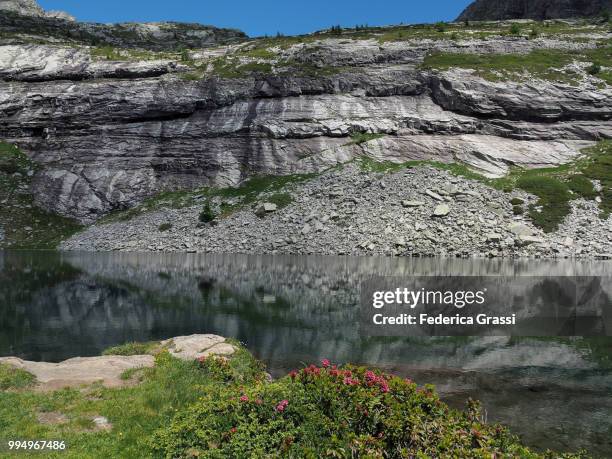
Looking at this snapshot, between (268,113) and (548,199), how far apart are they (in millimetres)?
61659

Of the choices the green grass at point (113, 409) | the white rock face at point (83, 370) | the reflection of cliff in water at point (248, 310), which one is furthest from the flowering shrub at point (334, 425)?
the reflection of cliff in water at point (248, 310)

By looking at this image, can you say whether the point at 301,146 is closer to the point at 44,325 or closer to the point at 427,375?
the point at 44,325

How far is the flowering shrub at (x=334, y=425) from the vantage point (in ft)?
27.0

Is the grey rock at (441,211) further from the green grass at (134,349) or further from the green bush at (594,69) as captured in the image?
the green bush at (594,69)

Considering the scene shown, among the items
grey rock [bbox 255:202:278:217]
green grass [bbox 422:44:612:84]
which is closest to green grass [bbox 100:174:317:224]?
grey rock [bbox 255:202:278:217]

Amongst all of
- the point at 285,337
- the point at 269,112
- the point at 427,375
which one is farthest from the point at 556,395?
the point at 269,112

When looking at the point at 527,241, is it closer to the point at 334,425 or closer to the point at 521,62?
the point at 521,62

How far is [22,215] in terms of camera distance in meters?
92.2

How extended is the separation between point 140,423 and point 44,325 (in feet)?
60.7

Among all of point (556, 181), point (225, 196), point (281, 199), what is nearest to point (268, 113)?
point (225, 196)

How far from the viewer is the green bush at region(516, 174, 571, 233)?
68.1 m

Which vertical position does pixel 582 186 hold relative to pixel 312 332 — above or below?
above

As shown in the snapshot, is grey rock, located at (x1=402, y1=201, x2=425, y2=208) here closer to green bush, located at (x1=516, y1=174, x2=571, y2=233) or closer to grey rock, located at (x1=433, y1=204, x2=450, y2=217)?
grey rock, located at (x1=433, y1=204, x2=450, y2=217)

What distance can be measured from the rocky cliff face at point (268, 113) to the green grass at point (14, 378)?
268ft
